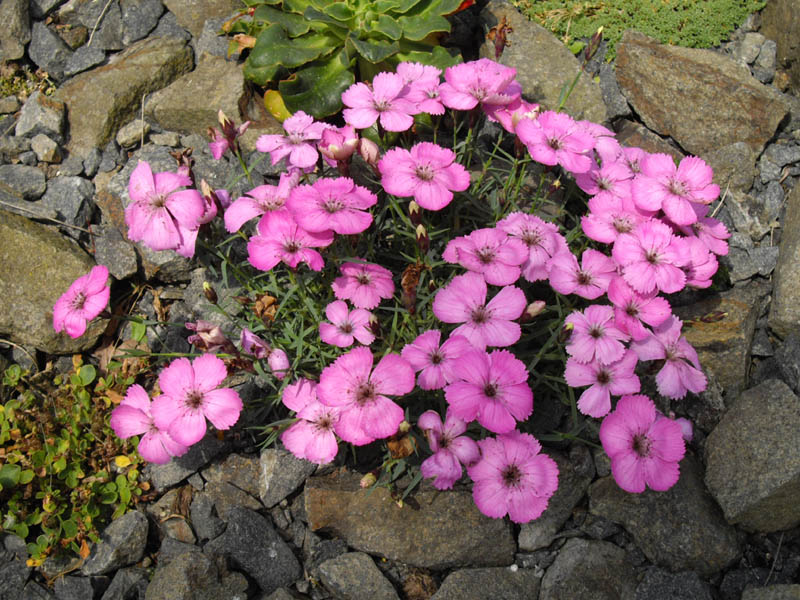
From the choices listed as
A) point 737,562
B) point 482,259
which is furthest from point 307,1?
point 737,562

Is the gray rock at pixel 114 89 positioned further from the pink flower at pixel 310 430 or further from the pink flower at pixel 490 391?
the pink flower at pixel 490 391

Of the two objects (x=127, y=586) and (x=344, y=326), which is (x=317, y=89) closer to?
(x=344, y=326)

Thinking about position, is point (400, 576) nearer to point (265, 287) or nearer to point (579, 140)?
point (265, 287)

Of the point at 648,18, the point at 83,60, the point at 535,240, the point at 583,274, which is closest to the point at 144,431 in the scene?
the point at 535,240

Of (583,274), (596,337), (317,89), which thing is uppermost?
(317,89)

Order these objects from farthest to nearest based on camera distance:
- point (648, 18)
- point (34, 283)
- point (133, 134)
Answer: point (648, 18) < point (133, 134) < point (34, 283)

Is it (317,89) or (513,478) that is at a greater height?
(317,89)

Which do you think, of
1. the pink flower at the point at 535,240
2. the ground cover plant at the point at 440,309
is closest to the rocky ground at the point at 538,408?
the ground cover plant at the point at 440,309

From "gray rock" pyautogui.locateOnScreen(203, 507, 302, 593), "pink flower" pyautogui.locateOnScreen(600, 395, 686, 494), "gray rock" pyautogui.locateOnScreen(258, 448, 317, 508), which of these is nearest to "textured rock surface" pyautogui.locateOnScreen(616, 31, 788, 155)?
"pink flower" pyautogui.locateOnScreen(600, 395, 686, 494)

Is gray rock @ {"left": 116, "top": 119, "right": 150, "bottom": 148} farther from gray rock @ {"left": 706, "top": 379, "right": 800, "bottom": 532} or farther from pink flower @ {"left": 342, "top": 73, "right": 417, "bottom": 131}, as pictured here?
gray rock @ {"left": 706, "top": 379, "right": 800, "bottom": 532}
